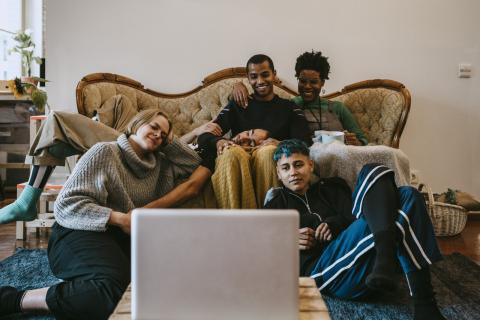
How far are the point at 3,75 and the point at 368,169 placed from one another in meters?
3.60

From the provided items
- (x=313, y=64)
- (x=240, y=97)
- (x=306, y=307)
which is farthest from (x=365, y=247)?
(x=313, y=64)

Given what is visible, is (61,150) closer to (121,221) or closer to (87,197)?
(87,197)

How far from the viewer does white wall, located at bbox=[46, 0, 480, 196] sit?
3.35 metres

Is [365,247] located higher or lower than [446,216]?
higher

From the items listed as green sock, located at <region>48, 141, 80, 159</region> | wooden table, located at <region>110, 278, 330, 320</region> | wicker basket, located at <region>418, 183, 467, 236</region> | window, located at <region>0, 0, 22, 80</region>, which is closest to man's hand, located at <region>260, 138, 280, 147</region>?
green sock, located at <region>48, 141, 80, 159</region>

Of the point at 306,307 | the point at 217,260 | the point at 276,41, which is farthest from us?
the point at 276,41

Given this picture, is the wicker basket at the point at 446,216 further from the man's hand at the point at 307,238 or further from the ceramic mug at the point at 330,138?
the man's hand at the point at 307,238

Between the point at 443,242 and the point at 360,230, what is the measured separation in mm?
1499

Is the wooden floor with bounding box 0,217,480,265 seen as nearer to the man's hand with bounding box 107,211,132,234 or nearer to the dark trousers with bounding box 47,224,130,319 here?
the dark trousers with bounding box 47,224,130,319

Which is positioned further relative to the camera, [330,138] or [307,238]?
[330,138]

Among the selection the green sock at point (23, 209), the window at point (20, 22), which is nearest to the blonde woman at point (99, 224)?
the green sock at point (23, 209)

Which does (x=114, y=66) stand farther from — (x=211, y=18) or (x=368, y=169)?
(x=368, y=169)

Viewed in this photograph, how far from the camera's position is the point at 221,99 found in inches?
126

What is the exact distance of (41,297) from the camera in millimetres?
1479
